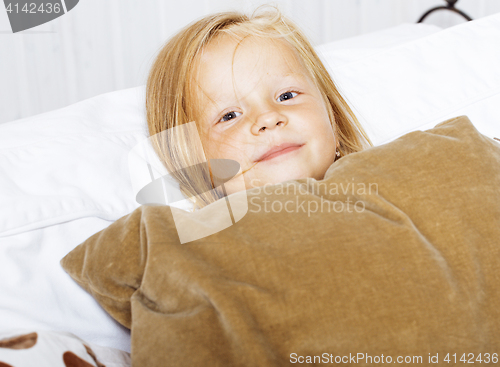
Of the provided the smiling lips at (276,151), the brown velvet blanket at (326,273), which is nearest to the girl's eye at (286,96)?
the smiling lips at (276,151)

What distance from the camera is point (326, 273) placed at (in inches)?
17.7

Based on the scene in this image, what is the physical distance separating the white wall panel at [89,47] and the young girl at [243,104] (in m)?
0.76

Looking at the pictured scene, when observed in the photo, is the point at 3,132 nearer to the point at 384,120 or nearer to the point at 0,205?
the point at 0,205

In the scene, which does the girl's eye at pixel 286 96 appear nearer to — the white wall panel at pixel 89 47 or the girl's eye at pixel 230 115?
the girl's eye at pixel 230 115

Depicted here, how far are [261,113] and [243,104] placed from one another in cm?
4

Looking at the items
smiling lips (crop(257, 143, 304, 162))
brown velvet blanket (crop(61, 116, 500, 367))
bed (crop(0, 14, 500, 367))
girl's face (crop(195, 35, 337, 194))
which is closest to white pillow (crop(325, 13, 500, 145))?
bed (crop(0, 14, 500, 367))

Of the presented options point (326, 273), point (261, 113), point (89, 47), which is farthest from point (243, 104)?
point (89, 47)

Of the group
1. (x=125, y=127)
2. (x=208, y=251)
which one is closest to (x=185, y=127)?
(x=125, y=127)

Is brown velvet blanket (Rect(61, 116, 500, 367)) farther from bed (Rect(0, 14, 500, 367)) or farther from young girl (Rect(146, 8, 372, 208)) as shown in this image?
young girl (Rect(146, 8, 372, 208))

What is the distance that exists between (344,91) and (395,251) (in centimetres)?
71

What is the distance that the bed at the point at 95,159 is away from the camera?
0.59 m

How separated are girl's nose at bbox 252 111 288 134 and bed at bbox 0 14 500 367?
8.2 inches

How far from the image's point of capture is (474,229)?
49 cm

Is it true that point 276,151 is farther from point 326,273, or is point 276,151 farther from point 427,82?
point 427,82
